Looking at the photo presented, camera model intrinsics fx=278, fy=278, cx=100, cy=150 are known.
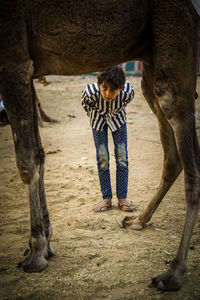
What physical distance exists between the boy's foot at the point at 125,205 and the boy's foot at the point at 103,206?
0.47 feet

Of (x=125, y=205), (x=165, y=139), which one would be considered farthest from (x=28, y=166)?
(x=125, y=205)

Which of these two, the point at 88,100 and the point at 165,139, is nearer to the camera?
the point at 165,139

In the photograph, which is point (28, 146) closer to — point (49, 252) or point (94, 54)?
point (94, 54)

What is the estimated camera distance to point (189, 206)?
2.25 m

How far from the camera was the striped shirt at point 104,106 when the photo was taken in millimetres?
3718

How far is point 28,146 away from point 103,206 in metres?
1.85

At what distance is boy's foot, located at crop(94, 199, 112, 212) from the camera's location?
146 inches

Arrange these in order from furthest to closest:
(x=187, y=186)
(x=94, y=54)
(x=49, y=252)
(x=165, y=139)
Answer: (x=165, y=139), (x=49, y=252), (x=187, y=186), (x=94, y=54)

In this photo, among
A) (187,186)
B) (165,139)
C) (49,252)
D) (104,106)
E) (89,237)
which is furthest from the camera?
(104,106)

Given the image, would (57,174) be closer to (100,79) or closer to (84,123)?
(100,79)

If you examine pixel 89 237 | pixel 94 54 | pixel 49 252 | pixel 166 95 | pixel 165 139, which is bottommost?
pixel 89 237

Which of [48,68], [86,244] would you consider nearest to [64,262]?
[86,244]

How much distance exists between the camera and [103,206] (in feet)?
12.3

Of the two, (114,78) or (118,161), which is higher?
(114,78)
